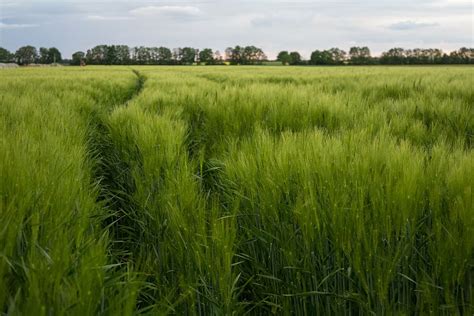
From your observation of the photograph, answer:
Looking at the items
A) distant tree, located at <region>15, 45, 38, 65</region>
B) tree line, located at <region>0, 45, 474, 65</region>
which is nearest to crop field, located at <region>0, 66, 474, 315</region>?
tree line, located at <region>0, 45, 474, 65</region>

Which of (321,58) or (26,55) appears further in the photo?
(26,55)

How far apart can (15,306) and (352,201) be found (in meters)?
0.87

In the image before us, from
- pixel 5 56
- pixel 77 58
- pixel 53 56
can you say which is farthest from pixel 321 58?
pixel 5 56

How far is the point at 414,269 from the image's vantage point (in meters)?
1.24

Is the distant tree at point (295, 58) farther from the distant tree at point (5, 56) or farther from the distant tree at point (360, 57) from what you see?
the distant tree at point (5, 56)

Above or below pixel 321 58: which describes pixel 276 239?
below

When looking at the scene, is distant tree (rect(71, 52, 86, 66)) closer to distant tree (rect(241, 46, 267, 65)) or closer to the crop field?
distant tree (rect(241, 46, 267, 65))

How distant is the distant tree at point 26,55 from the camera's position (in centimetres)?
8725

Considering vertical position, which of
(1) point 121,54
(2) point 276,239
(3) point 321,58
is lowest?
(2) point 276,239

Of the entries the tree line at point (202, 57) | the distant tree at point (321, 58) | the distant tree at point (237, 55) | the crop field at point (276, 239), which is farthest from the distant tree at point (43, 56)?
the crop field at point (276, 239)

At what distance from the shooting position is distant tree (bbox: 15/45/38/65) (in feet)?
286

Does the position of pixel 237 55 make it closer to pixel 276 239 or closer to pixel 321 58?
pixel 321 58

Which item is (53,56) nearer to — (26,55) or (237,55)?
(26,55)

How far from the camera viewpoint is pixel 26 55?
290 feet
